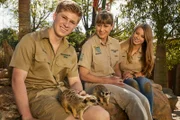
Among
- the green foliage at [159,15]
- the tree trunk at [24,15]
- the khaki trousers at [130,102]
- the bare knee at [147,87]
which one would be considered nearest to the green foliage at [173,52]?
the green foliage at [159,15]

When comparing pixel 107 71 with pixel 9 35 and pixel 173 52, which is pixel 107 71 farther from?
pixel 9 35

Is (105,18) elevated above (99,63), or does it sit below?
above

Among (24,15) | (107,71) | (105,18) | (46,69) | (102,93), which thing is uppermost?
(24,15)

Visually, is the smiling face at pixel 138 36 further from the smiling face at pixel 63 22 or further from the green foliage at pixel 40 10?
the green foliage at pixel 40 10

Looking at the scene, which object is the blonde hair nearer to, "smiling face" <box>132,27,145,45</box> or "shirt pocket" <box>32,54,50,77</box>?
"smiling face" <box>132,27,145,45</box>

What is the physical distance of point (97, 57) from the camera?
167 inches

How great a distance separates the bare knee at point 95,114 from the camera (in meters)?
2.89

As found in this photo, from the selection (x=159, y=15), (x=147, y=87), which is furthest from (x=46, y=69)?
(x=159, y=15)

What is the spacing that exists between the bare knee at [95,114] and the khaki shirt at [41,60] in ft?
1.77

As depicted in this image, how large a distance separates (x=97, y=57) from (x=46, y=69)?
3.68 feet

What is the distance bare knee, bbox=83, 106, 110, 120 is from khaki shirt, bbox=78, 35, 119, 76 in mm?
1135

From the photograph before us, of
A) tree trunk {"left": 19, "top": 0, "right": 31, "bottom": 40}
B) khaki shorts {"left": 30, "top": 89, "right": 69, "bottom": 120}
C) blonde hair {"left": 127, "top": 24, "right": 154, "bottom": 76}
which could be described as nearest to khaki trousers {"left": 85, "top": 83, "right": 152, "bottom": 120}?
khaki shorts {"left": 30, "top": 89, "right": 69, "bottom": 120}

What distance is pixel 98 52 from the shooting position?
4.26 metres

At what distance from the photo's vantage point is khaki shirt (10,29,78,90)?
3.12 m
